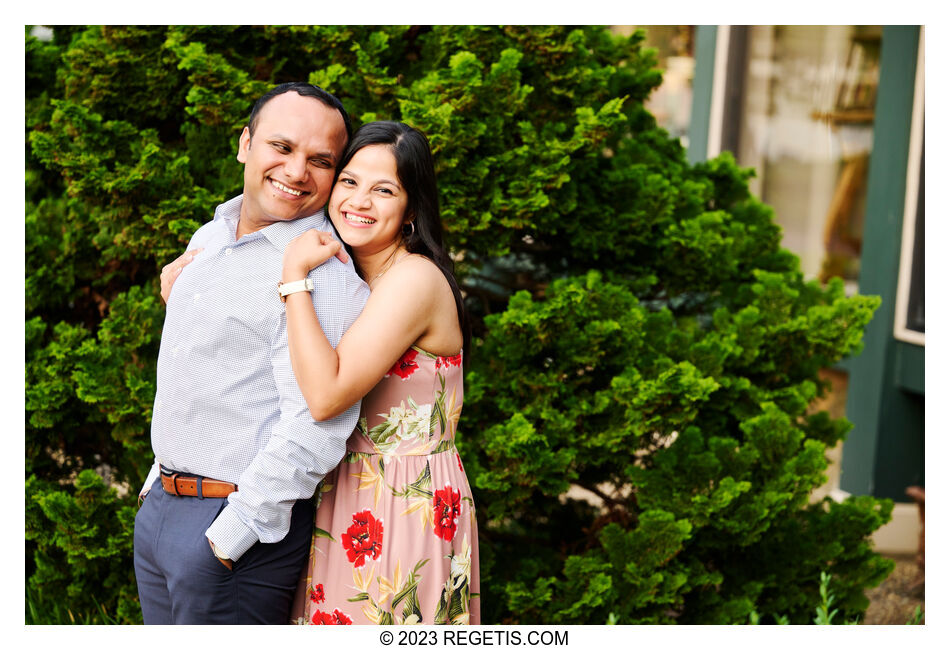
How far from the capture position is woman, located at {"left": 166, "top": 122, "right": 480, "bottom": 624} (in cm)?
207

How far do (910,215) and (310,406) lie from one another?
162 inches

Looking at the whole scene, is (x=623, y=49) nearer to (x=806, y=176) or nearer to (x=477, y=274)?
(x=477, y=274)

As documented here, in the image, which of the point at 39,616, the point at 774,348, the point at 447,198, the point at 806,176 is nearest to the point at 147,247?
the point at 447,198

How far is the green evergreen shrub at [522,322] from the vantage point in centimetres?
294

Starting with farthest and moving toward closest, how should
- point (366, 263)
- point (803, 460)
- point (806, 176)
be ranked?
point (806, 176) < point (803, 460) < point (366, 263)

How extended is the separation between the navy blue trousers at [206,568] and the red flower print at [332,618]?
3.3 inches

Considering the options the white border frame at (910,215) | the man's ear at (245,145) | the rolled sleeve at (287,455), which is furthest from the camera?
the white border frame at (910,215)

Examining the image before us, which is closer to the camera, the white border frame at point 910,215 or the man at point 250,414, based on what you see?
the man at point 250,414

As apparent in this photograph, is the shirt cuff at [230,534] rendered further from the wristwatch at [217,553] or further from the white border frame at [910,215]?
the white border frame at [910,215]

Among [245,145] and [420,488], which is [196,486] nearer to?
[420,488]

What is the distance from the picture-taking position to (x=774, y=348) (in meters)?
3.29

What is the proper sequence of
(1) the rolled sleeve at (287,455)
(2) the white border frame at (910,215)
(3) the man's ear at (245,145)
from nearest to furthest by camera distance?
(1) the rolled sleeve at (287,455), (3) the man's ear at (245,145), (2) the white border frame at (910,215)

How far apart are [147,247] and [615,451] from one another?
71.2 inches

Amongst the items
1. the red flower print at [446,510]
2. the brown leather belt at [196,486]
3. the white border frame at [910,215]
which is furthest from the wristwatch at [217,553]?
the white border frame at [910,215]
